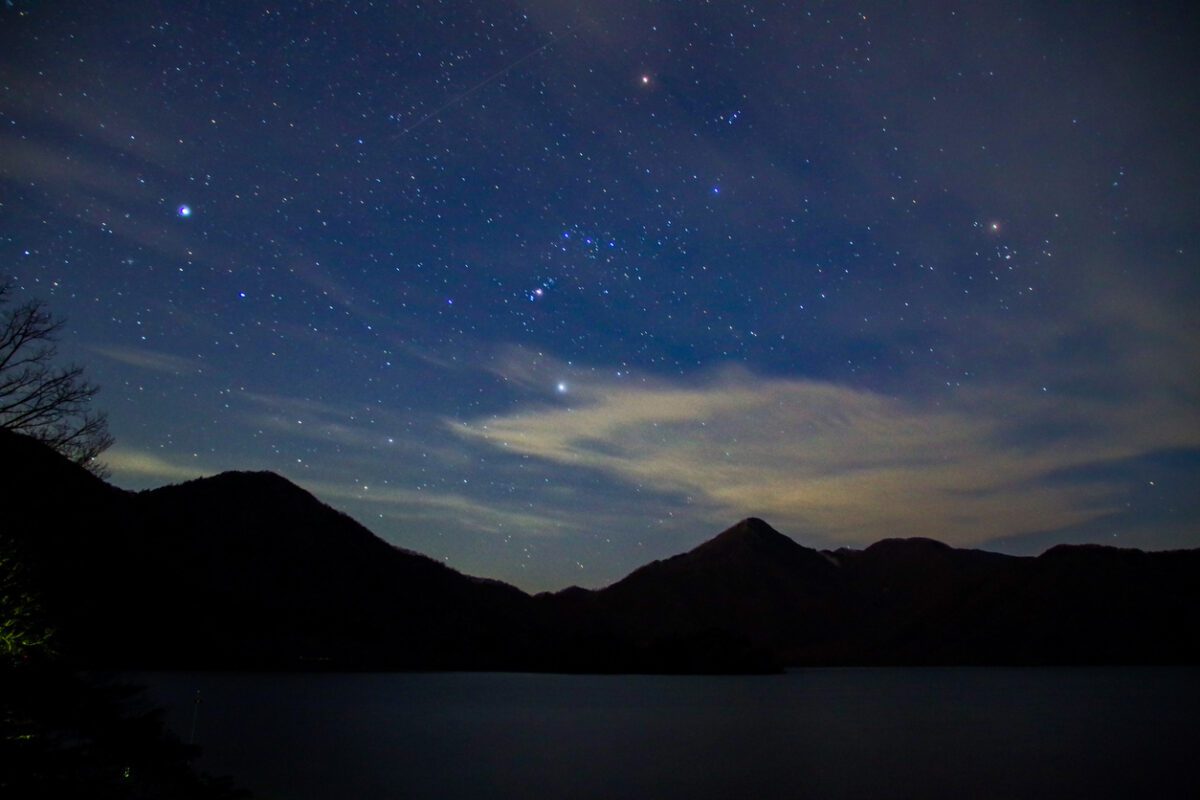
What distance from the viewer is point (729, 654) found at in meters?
176

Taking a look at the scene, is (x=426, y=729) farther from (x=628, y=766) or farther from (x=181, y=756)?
(x=181, y=756)

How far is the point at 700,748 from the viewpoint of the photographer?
43.7 meters

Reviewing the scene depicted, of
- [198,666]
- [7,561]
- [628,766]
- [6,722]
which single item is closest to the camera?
[6,722]

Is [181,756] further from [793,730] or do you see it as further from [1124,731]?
[1124,731]

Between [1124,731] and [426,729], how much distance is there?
154 feet

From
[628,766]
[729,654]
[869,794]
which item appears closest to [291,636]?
[729,654]

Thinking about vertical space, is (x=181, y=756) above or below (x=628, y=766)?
above

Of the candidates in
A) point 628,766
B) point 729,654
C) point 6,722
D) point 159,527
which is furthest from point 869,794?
point 159,527

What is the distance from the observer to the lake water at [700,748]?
30.3m

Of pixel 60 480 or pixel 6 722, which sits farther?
pixel 60 480

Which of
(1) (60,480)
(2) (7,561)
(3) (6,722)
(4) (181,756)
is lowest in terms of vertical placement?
(4) (181,756)

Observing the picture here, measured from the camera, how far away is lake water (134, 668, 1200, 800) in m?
30.3

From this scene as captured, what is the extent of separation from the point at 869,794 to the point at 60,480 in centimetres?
2872

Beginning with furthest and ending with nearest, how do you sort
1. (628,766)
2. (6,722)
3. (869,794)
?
(628,766)
(869,794)
(6,722)
